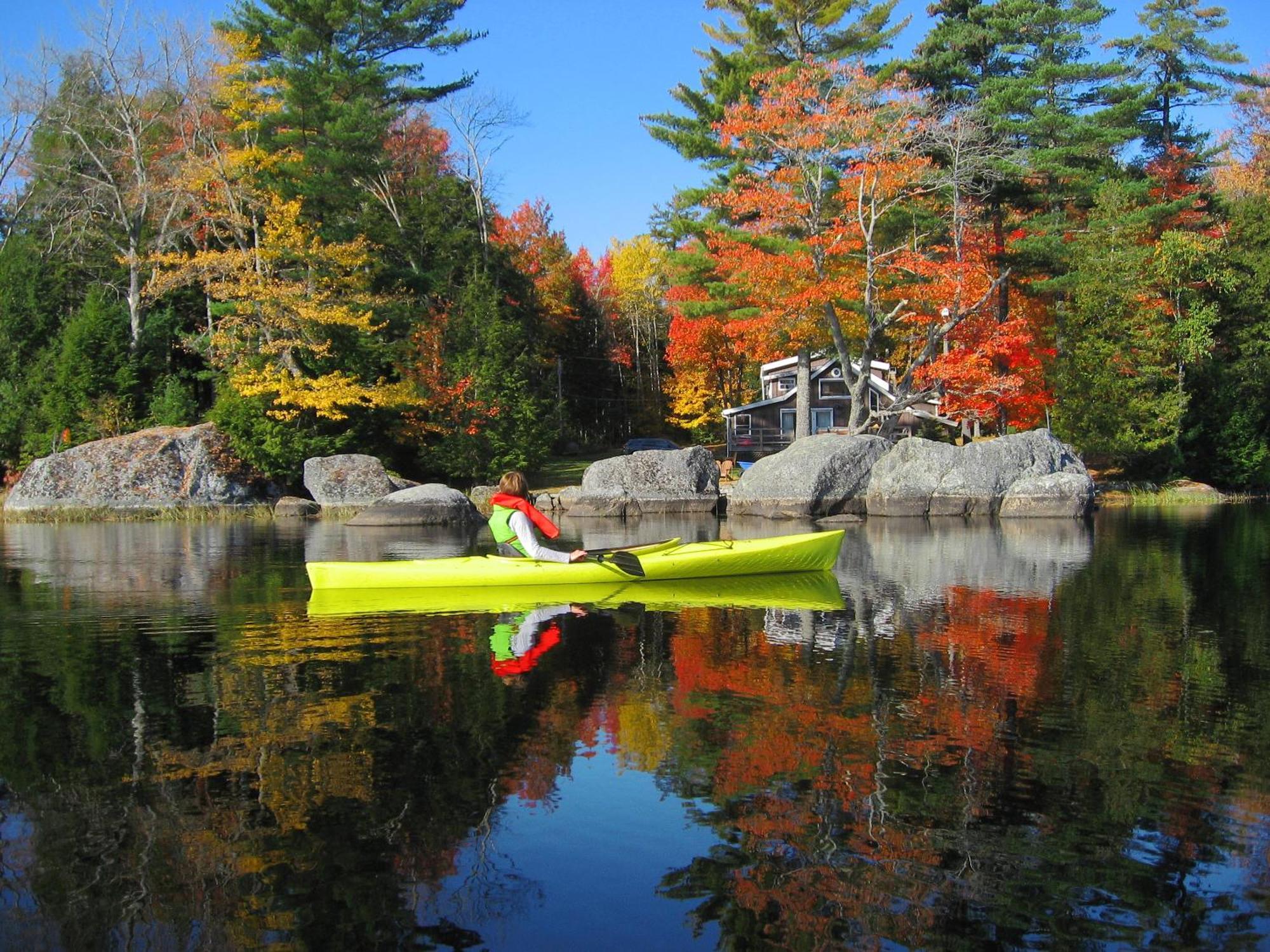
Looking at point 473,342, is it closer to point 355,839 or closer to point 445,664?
point 445,664

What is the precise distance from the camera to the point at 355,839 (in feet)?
15.3

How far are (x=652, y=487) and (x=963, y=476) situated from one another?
6842 millimetres

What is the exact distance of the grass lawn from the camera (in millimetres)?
30641

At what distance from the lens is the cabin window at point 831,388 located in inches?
1688

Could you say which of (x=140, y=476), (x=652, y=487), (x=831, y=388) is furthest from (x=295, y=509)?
(x=831, y=388)

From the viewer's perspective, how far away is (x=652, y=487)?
24.8 meters

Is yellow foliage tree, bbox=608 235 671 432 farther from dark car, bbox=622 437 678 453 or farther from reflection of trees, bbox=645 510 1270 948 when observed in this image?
reflection of trees, bbox=645 510 1270 948

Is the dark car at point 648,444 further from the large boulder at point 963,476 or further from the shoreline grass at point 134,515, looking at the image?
the large boulder at point 963,476

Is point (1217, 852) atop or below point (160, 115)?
below

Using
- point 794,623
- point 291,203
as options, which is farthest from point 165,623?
point 291,203

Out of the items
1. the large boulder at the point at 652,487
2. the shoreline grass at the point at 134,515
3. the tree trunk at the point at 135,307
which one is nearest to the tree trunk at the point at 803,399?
the large boulder at the point at 652,487

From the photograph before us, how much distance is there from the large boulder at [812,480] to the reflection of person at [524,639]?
42.3ft

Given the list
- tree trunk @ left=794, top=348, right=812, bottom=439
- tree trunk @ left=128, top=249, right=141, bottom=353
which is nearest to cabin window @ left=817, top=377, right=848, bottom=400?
tree trunk @ left=794, top=348, right=812, bottom=439

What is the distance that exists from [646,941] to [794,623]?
5887 mm
